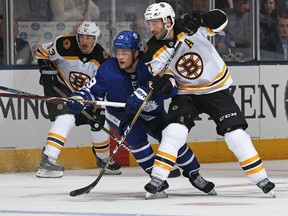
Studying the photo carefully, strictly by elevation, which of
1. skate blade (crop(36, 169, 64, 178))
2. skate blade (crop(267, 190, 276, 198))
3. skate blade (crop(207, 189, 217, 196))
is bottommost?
skate blade (crop(36, 169, 64, 178))

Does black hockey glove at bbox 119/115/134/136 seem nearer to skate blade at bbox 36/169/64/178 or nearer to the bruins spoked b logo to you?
the bruins spoked b logo

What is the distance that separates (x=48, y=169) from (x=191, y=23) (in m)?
2.69

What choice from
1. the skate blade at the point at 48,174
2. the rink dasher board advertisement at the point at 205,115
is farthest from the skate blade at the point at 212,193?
the rink dasher board advertisement at the point at 205,115

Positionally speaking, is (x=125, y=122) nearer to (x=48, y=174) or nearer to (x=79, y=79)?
(x=48, y=174)

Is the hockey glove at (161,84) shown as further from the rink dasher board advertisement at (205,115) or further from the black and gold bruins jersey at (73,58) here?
the rink dasher board advertisement at (205,115)

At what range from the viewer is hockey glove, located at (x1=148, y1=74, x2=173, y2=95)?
32.9 ft

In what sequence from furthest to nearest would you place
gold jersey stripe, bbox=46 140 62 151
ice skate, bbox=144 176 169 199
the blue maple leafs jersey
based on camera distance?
gold jersey stripe, bbox=46 140 62 151, the blue maple leafs jersey, ice skate, bbox=144 176 169 199

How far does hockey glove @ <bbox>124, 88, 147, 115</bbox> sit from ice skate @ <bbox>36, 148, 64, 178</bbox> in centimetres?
224

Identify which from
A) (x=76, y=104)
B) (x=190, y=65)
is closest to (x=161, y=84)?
(x=190, y=65)

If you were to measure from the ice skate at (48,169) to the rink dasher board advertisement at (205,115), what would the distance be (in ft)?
1.78

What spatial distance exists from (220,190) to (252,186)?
395 millimetres

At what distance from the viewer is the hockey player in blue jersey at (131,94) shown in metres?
10.3

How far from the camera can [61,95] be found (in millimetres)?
12555

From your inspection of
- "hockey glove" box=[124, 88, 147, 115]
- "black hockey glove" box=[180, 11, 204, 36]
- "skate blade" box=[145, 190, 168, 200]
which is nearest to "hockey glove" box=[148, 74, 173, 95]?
"hockey glove" box=[124, 88, 147, 115]
